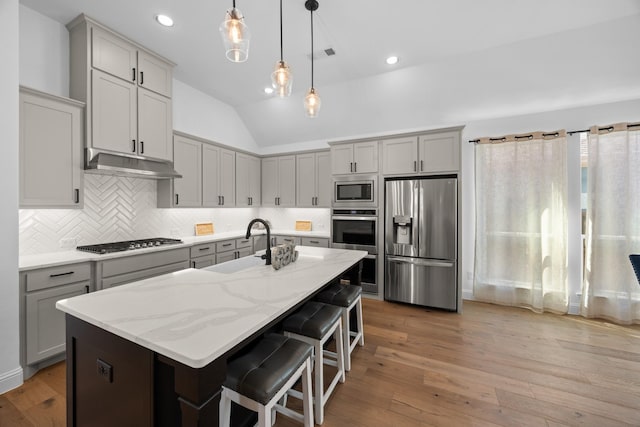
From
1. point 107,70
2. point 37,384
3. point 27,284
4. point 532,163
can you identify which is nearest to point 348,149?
point 532,163

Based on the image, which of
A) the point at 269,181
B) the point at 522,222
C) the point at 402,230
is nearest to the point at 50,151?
the point at 269,181

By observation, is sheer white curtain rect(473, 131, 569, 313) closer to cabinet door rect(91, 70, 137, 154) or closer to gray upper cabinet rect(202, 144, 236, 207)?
gray upper cabinet rect(202, 144, 236, 207)

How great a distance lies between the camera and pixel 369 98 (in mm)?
3889

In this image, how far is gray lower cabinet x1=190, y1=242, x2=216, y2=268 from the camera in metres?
3.36

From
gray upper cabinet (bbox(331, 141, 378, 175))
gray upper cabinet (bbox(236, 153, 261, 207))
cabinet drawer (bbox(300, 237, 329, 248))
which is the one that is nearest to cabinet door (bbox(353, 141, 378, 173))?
gray upper cabinet (bbox(331, 141, 378, 175))

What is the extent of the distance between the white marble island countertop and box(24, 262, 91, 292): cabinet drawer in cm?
132

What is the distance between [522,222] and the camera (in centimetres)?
350

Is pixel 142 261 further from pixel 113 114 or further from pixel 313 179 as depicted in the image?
pixel 313 179

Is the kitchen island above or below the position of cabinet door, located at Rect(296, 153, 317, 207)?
below

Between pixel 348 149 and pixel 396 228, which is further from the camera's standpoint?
pixel 348 149

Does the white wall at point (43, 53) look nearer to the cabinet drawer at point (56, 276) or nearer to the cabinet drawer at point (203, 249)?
the cabinet drawer at point (56, 276)

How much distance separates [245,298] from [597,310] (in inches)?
173

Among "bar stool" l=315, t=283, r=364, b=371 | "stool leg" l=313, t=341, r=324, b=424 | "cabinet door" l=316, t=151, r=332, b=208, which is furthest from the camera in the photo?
"cabinet door" l=316, t=151, r=332, b=208

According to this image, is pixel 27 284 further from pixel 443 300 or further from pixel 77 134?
pixel 443 300
